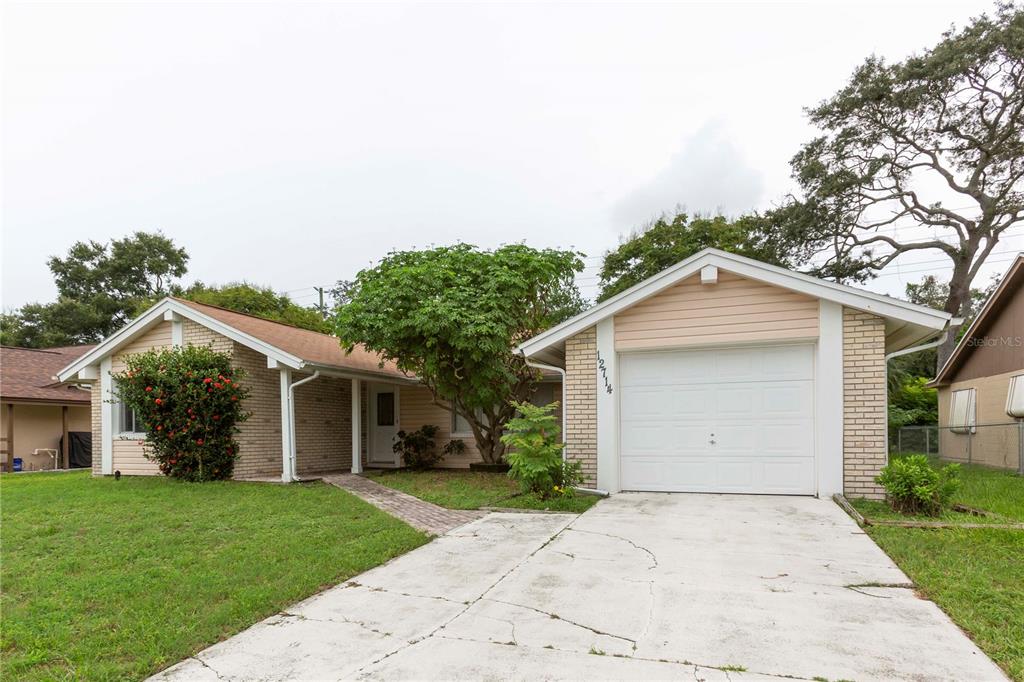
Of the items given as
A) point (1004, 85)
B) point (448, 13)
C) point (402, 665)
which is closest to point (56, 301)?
point (448, 13)

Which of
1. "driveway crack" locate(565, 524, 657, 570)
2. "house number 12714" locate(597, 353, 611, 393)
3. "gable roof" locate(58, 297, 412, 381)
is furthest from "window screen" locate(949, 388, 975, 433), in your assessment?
"gable roof" locate(58, 297, 412, 381)

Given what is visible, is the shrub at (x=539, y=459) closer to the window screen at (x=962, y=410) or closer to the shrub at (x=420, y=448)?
the shrub at (x=420, y=448)

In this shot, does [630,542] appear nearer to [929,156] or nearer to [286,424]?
[286,424]

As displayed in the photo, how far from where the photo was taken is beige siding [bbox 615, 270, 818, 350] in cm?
798

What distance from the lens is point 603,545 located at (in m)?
5.52

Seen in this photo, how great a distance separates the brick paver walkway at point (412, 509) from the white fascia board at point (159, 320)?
2.85m

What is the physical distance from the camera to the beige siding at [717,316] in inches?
314

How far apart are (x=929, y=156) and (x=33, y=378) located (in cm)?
3239

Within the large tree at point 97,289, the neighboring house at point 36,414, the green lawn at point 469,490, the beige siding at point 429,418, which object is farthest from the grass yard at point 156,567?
the large tree at point 97,289

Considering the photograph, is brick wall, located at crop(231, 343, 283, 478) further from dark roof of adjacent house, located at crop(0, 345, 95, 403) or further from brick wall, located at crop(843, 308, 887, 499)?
brick wall, located at crop(843, 308, 887, 499)

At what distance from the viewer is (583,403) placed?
8898 mm

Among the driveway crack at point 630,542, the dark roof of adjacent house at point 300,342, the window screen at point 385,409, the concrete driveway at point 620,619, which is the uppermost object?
the dark roof of adjacent house at point 300,342

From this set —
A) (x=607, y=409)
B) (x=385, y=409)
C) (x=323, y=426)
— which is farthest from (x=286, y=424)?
(x=607, y=409)

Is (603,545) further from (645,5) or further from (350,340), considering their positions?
(645,5)
